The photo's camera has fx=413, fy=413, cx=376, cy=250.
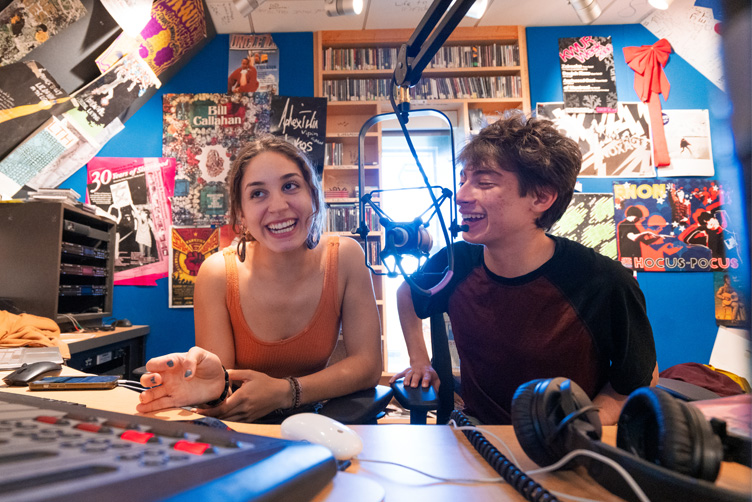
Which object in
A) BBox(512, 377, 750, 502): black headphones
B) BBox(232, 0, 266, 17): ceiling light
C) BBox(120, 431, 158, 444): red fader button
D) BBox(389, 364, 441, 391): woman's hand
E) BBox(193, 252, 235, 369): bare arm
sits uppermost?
BBox(232, 0, 266, 17): ceiling light

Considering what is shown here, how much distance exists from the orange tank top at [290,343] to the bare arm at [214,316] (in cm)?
2

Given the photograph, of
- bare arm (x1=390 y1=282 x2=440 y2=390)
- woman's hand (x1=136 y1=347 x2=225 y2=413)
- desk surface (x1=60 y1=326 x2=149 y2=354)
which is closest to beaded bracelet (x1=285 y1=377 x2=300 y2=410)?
woman's hand (x1=136 y1=347 x2=225 y2=413)

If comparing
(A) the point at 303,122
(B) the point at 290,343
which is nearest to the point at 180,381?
(B) the point at 290,343

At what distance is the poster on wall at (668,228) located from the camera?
2912mm

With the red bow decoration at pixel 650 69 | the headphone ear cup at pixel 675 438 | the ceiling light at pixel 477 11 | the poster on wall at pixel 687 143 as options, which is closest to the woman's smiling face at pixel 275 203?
the headphone ear cup at pixel 675 438

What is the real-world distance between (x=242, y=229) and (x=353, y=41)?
2240 mm

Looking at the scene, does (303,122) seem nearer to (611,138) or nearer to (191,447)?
(611,138)

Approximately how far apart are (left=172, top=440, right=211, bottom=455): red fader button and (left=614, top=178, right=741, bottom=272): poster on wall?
3.17 meters

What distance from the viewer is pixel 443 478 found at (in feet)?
1.50

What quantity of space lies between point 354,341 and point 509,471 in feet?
2.41

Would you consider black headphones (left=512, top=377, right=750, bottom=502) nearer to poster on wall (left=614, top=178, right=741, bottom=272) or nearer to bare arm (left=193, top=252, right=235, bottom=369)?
bare arm (left=193, top=252, right=235, bottom=369)

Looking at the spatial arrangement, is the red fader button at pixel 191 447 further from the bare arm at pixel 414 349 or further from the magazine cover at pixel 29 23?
the magazine cover at pixel 29 23

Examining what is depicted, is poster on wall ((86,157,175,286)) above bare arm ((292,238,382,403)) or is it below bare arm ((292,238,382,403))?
above

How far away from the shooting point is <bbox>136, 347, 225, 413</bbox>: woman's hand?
66 centimetres
